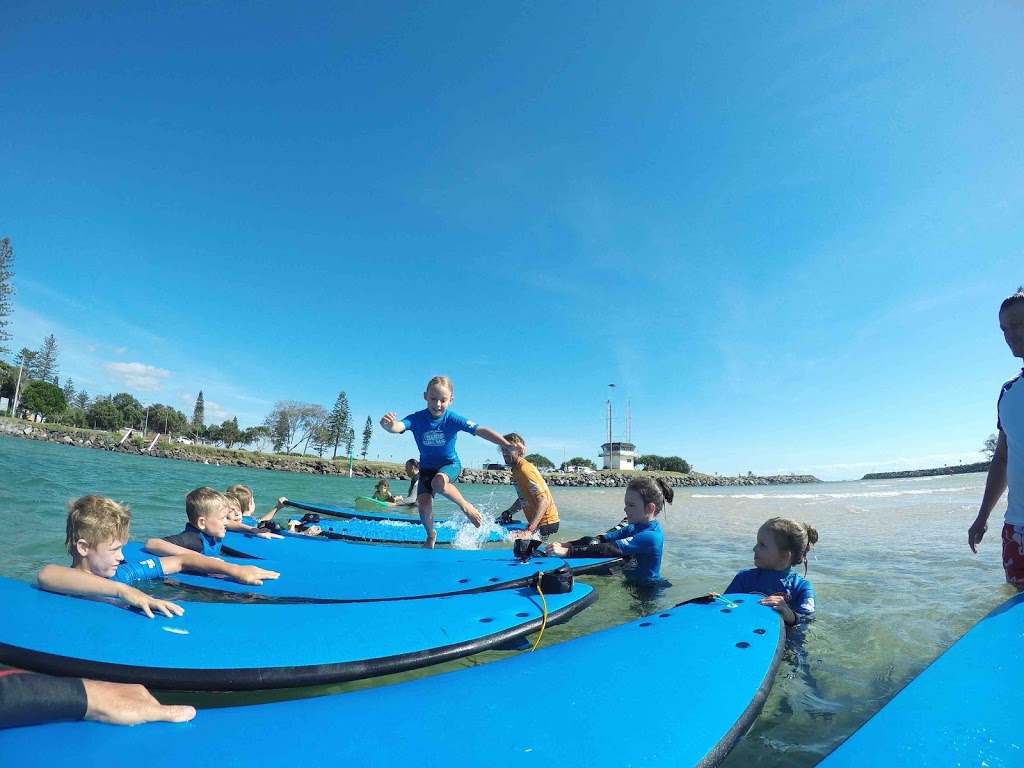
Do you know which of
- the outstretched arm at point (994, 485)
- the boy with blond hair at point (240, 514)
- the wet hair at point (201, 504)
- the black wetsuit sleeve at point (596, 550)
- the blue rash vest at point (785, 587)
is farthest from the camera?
the boy with blond hair at point (240, 514)

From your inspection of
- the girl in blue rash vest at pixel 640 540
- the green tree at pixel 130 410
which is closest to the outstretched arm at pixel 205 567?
the girl in blue rash vest at pixel 640 540

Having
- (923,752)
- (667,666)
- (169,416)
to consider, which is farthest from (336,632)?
(169,416)

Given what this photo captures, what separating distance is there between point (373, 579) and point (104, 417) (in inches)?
3841

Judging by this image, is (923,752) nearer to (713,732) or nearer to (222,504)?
(713,732)

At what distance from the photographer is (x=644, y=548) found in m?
4.69

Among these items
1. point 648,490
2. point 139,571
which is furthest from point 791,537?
point 139,571

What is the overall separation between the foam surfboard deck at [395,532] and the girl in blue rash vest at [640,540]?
9.09ft

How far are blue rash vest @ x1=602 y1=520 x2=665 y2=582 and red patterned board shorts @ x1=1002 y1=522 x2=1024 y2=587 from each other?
7.83 ft

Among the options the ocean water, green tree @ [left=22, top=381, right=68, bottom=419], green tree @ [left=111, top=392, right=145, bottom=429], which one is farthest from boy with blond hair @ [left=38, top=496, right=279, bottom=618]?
green tree @ [left=111, top=392, right=145, bottom=429]

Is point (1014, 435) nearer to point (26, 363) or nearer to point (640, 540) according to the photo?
point (640, 540)

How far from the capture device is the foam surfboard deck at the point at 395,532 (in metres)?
6.99

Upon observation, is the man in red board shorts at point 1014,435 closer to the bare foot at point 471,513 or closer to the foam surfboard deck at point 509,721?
the foam surfboard deck at point 509,721

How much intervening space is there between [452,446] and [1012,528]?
15.5 feet

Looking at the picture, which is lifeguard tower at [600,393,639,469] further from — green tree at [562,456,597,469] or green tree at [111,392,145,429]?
green tree at [111,392,145,429]
